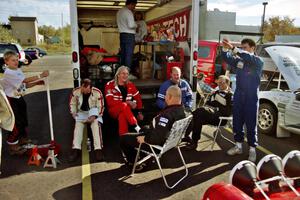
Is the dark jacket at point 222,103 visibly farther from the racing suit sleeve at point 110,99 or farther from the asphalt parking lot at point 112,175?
the racing suit sleeve at point 110,99

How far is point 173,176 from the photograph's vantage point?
388 centimetres

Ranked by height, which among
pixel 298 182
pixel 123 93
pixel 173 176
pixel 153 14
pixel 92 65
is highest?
pixel 153 14

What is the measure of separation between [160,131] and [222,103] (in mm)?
1919

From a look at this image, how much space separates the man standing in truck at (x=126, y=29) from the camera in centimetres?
584

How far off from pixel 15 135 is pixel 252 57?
373 cm

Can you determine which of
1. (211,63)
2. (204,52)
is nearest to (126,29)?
(211,63)

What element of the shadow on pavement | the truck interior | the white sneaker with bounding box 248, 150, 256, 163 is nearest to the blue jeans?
the truck interior

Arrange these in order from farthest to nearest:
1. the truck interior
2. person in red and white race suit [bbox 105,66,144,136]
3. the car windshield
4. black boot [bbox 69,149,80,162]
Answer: the car windshield, the truck interior, person in red and white race suit [bbox 105,66,144,136], black boot [bbox 69,149,80,162]

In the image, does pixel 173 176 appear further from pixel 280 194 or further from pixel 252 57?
pixel 252 57

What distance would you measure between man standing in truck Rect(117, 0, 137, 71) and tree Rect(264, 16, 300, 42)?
110 ft

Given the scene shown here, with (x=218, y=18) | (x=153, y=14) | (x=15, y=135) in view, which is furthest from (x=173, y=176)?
(x=218, y=18)

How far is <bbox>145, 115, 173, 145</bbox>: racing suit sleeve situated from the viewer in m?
3.43

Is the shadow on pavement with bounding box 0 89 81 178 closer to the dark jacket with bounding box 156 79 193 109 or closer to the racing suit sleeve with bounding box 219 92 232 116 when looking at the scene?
the dark jacket with bounding box 156 79 193 109

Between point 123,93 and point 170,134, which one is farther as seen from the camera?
point 123,93
